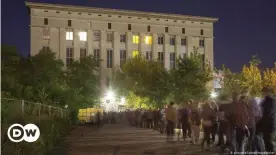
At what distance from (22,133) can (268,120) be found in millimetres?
6563

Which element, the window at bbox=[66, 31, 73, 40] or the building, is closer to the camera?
the building

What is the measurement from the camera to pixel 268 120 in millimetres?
11680

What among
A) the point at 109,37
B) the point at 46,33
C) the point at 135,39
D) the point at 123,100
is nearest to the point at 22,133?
the point at 123,100

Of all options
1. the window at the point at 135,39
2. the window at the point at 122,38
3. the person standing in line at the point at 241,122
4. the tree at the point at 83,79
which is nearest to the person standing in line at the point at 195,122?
the person standing in line at the point at 241,122

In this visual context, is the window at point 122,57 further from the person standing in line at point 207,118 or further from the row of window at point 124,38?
the person standing in line at point 207,118

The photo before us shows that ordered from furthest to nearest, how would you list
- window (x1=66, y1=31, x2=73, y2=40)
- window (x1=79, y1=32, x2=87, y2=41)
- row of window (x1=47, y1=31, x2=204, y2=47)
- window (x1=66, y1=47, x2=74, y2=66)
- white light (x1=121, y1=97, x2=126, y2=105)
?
window (x1=79, y1=32, x2=87, y2=41) < row of window (x1=47, y1=31, x2=204, y2=47) < window (x1=66, y1=31, x2=73, y2=40) < window (x1=66, y1=47, x2=74, y2=66) < white light (x1=121, y1=97, x2=126, y2=105)

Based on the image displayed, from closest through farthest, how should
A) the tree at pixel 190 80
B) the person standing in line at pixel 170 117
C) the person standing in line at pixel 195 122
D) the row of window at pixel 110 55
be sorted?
the person standing in line at pixel 195 122
the person standing in line at pixel 170 117
the tree at pixel 190 80
the row of window at pixel 110 55

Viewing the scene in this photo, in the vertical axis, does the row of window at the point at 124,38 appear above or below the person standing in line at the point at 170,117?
above

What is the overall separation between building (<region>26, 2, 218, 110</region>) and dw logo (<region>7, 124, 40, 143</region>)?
6230 cm

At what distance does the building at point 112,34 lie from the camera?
77.3m

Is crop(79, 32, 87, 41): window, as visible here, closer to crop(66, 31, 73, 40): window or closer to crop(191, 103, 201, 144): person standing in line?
crop(66, 31, 73, 40): window

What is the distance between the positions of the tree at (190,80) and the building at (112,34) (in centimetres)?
2025

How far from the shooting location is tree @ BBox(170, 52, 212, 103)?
Result: 57375 millimetres

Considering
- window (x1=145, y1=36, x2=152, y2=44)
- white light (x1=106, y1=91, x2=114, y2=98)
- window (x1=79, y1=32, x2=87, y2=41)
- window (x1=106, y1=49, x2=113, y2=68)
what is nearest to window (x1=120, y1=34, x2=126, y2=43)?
window (x1=106, y1=49, x2=113, y2=68)
